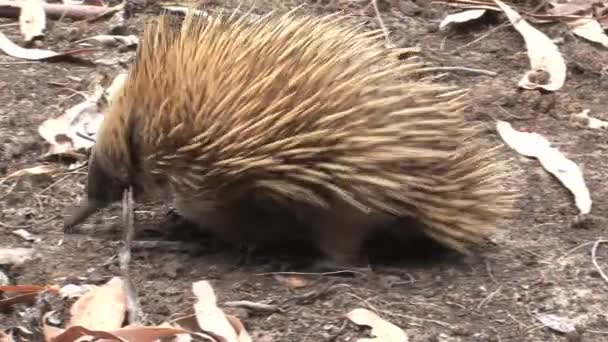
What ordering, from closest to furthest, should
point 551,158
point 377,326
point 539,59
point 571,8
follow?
point 377,326 < point 551,158 < point 539,59 < point 571,8

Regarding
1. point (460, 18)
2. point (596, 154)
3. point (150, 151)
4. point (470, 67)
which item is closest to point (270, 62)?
point (150, 151)

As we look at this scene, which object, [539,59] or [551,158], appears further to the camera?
[539,59]

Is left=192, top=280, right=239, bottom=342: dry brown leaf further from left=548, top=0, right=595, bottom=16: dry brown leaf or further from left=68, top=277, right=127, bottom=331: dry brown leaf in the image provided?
left=548, top=0, right=595, bottom=16: dry brown leaf

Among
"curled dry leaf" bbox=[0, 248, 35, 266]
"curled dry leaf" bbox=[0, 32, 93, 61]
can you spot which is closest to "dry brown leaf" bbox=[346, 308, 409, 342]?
"curled dry leaf" bbox=[0, 248, 35, 266]

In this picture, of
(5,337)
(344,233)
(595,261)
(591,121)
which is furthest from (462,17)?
(5,337)

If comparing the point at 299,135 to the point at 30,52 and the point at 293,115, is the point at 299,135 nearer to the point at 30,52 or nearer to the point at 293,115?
the point at 293,115

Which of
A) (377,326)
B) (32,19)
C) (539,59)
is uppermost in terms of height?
(539,59)
